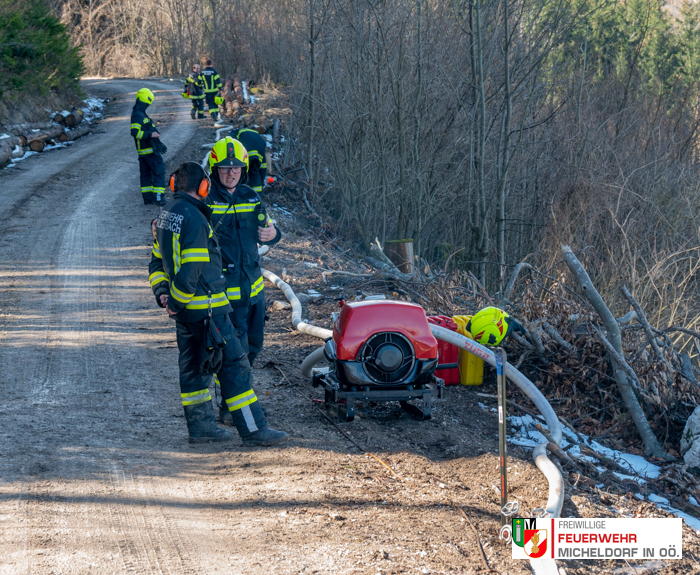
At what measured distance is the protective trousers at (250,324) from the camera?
17.3ft

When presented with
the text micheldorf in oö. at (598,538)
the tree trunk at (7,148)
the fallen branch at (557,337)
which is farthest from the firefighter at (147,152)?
the text micheldorf in oö. at (598,538)

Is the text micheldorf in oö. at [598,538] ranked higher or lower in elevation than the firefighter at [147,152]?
lower

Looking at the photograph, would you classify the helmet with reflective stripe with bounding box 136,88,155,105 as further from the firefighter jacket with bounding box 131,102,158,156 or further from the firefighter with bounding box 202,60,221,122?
the firefighter with bounding box 202,60,221,122

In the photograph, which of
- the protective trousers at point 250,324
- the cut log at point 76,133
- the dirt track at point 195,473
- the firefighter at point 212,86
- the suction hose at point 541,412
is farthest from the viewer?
the firefighter at point 212,86

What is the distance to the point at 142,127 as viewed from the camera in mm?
11516

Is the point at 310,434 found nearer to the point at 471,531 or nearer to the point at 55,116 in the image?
the point at 471,531

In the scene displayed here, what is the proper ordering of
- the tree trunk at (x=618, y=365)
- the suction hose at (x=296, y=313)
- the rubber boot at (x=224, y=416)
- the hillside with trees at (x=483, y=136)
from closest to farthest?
the rubber boot at (x=224, y=416) → the tree trunk at (x=618, y=365) → the suction hose at (x=296, y=313) → the hillside with trees at (x=483, y=136)

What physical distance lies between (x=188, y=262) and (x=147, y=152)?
7.89m

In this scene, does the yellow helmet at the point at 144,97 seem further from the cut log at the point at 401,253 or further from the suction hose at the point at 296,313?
the cut log at the point at 401,253

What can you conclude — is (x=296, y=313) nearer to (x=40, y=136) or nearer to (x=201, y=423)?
(x=201, y=423)

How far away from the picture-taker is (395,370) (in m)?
5.20

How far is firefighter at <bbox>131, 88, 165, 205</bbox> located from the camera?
11.5 meters

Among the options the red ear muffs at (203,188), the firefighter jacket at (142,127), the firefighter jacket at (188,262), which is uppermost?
the firefighter jacket at (142,127)

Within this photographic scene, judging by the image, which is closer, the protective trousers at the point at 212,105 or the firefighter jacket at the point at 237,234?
the firefighter jacket at the point at 237,234
